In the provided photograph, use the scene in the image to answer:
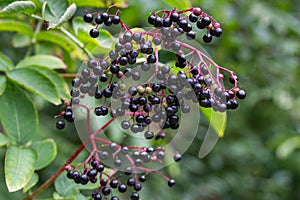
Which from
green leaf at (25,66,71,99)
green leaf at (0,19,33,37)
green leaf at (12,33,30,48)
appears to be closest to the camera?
green leaf at (25,66,71,99)

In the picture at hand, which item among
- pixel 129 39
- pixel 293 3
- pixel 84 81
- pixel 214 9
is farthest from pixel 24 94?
pixel 293 3

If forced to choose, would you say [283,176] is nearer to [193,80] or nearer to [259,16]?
[259,16]

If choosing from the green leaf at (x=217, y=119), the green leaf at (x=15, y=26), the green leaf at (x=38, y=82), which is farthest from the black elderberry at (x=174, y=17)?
the green leaf at (x=15, y=26)

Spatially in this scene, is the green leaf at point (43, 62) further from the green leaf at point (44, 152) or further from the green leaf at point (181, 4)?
the green leaf at point (181, 4)

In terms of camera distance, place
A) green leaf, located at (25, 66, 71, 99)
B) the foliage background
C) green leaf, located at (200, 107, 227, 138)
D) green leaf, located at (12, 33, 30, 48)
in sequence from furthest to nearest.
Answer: the foliage background, green leaf, located at (12, 33, 30, 48), green leaf, located at (25, 66, 71, 99), green leaf, located at (200, 107, 227, 138)

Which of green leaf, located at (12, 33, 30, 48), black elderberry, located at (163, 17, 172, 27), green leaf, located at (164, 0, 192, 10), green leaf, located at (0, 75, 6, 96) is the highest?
black elderberry, located at (163, 17, 172, 27)

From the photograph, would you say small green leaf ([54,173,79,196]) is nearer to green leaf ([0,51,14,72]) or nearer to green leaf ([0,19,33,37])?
green leaf ([0,51,14,72])

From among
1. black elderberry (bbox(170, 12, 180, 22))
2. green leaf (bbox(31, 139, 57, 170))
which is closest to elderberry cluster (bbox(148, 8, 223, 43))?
black elderberry (bbox(170, 12, 180, 22))

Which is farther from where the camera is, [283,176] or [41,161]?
[283,176]
